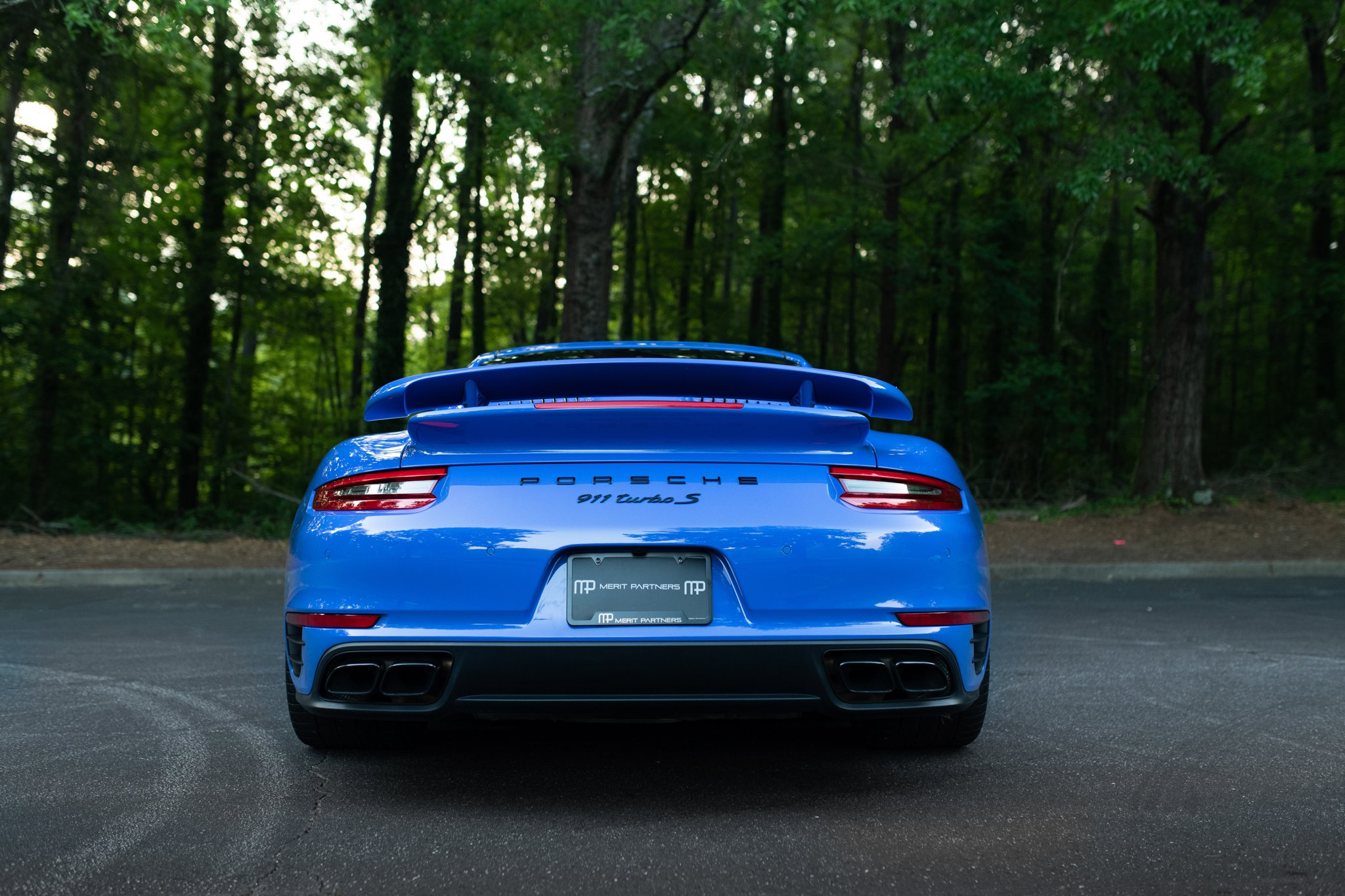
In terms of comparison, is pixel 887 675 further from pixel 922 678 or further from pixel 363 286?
pixel 363 286

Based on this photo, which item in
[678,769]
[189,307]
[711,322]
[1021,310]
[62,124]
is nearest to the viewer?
[678,769]

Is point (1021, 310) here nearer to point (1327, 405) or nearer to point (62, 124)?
point (1327, 405)

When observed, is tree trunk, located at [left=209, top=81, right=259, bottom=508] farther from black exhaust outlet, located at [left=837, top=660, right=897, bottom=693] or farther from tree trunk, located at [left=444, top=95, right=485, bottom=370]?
black exhaust outlet, located at [left=837, top=660, right=897, bottom=693]

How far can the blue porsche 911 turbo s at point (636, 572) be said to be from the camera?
299 centimetres

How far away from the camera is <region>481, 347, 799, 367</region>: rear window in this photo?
4.27 m

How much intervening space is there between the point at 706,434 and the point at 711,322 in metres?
29.7

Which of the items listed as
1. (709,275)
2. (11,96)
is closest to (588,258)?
(11,96)

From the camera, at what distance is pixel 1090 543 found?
1195 centimetres

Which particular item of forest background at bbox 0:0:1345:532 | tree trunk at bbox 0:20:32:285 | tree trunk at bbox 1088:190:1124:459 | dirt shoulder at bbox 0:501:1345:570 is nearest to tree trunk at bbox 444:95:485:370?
forest background at bbox 0:0:1345:532

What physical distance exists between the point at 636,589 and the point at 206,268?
2034cm

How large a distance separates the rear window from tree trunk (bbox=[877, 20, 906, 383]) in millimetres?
17551

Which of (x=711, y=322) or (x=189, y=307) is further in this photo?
(x=711, y=322)

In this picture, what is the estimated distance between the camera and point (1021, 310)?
1112 inches

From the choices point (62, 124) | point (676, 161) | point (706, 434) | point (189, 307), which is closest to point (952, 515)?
point (706, 434)
